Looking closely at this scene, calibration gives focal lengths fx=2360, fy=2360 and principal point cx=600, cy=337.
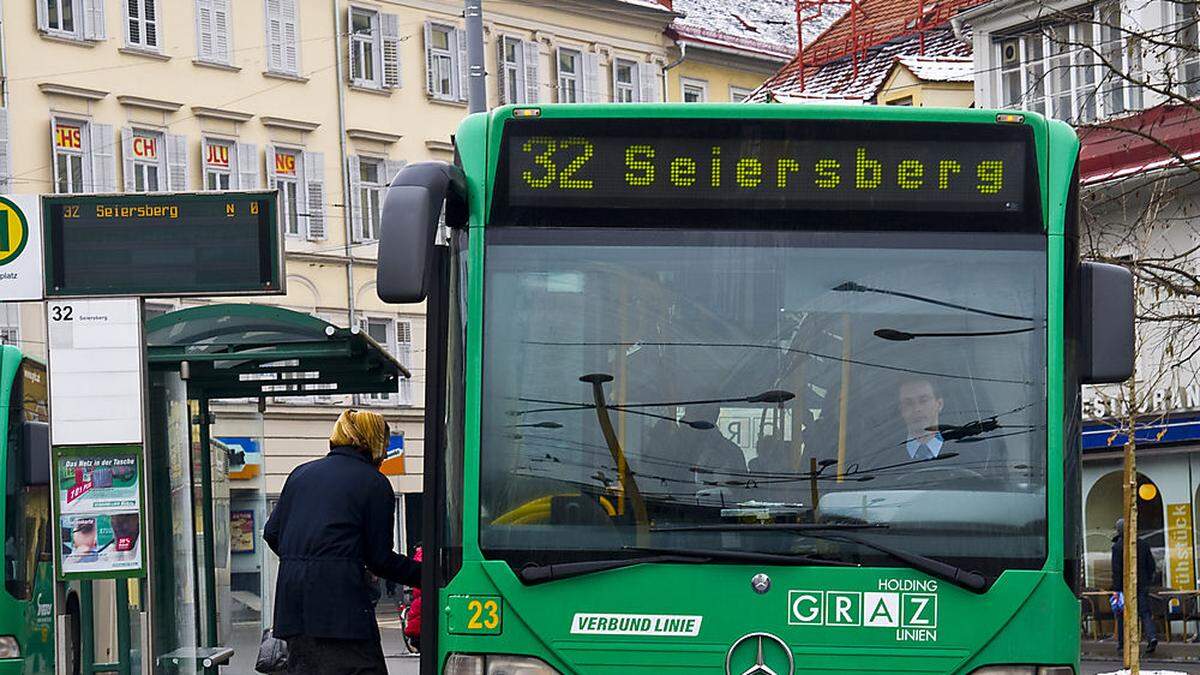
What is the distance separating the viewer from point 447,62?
5122cm

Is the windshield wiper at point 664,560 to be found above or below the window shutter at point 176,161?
below

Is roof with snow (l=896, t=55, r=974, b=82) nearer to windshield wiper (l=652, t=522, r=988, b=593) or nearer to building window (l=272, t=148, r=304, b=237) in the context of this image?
building window (l=272, t=148, r=304, b=237)

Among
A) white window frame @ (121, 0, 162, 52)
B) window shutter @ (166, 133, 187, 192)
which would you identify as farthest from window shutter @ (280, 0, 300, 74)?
window shutter @ (166, 133, 187, 192)

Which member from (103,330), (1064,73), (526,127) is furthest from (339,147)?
(526,127)

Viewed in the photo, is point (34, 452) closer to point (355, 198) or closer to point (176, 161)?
point (176, 161)

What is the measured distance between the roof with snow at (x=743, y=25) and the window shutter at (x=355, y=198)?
10.5m

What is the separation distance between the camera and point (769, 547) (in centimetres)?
753

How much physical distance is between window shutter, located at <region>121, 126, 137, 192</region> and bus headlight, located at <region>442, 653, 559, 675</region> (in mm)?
38065

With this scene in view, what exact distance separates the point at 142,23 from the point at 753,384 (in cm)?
3925

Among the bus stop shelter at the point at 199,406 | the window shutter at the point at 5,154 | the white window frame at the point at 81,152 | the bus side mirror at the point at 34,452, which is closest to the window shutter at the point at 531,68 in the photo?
the white window frame at the point at 81,152

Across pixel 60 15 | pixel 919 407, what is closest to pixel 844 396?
pixel 919 407

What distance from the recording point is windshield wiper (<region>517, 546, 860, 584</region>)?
7508 millimetres

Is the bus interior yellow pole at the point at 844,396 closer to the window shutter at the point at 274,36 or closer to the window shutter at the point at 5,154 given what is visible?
the window shutter at the point at 5,154

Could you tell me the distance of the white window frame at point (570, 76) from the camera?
2084 inches
